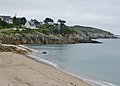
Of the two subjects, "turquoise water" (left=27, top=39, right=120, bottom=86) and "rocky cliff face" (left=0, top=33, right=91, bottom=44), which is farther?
"rocky cliff face" (left=0, top=33, right=91, bottom=44)

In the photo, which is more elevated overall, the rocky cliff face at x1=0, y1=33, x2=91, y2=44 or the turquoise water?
the rocky cliff face at x1=0, y1=33, x2=91, y2=44

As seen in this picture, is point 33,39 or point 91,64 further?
point 33,39

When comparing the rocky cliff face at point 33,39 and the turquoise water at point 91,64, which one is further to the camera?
the rocky cliff face at point 33,39

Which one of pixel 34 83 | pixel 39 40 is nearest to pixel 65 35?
pixel 39 40

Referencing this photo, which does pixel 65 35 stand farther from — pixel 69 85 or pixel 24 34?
pixel 69 85

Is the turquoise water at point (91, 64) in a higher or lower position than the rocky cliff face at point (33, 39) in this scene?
lower

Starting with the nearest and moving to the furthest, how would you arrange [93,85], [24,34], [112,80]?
1. [93,85]
2. [112,80]
3. [24,34]

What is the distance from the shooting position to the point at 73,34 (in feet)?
465

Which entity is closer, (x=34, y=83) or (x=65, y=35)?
(x=34, y=83)

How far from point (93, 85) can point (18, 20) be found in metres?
123

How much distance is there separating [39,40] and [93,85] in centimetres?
8460

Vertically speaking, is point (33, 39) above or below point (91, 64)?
above

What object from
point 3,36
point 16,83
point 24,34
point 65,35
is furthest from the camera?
point 65,35

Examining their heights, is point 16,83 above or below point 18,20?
below
